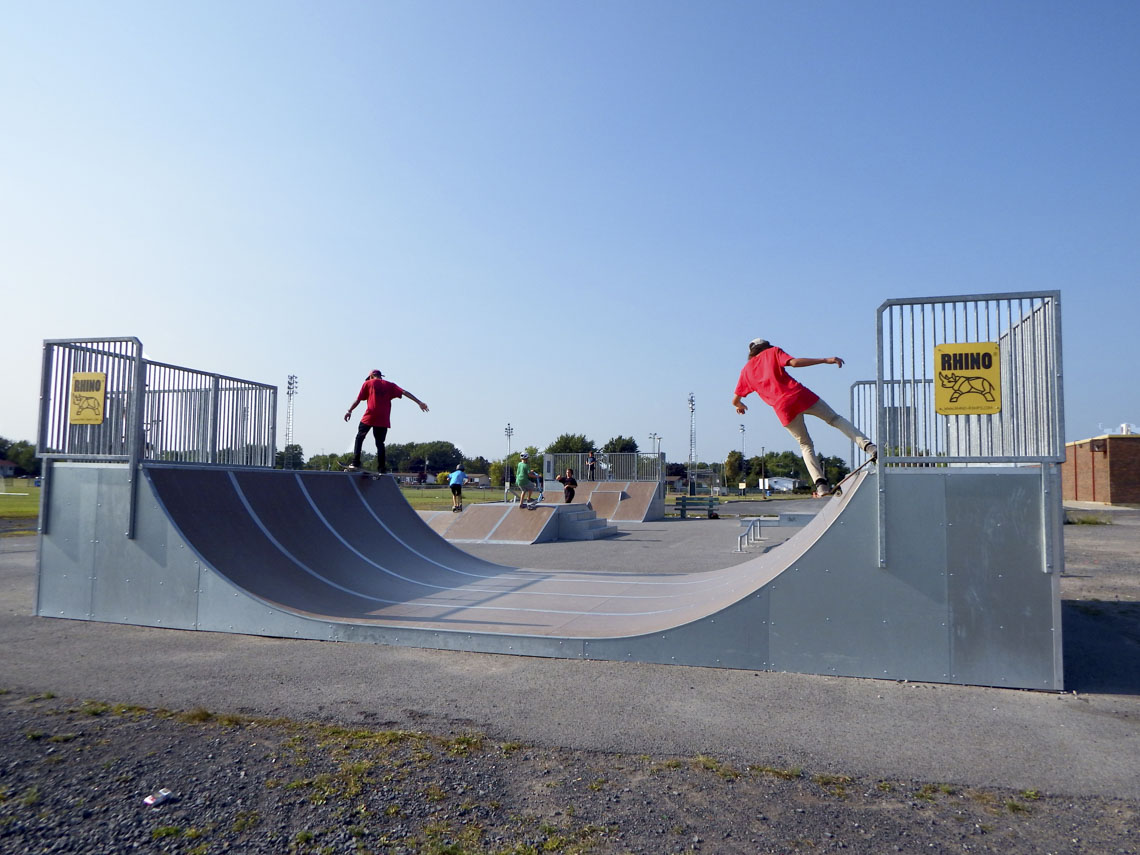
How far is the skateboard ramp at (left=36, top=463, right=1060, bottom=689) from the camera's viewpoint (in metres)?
5.59

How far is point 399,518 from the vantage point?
11.8 meters

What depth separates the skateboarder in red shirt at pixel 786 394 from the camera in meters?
7.27

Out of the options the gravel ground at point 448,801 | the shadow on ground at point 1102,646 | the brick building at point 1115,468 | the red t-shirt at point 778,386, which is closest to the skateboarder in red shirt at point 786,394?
the red t-shirt at point 778,386

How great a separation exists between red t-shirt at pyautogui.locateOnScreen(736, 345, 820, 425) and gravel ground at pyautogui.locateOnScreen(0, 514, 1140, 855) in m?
3.80

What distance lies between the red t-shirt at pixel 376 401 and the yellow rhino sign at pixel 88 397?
359 centimetres

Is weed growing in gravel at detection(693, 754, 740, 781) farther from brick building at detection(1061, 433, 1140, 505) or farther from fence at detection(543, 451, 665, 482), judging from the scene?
brick building at detection(1061, 433, 1140, 505)

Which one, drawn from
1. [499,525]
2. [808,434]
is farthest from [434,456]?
[808,434]

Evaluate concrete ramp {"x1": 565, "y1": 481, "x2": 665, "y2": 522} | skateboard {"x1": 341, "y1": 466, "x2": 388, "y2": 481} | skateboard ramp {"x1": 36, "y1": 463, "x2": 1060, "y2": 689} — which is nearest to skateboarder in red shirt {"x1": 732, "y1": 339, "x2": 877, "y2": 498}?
skateboard ramp {"x1": 36, "y1": 463, "x2": 1060, "y2": 689}

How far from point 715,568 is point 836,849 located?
31.9 ft

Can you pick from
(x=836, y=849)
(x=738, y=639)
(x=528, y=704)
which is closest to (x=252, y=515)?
(x=528, y=704)

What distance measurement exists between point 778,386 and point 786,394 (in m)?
0.11

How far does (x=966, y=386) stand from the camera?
5.82m

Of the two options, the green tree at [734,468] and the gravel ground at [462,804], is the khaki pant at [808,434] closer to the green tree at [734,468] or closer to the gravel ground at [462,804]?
the gravel ground at [462,804]

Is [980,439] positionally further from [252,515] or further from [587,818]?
[252,515]
